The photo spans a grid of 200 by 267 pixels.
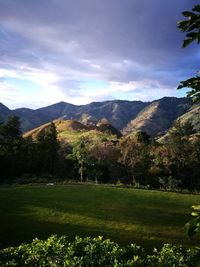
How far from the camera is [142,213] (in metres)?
30.7

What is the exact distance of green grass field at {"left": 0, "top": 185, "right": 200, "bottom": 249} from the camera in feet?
77.5

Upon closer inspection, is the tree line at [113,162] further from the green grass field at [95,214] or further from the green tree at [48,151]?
the green grass field at [95,214]

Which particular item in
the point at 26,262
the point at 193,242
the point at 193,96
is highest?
the point at 193,96

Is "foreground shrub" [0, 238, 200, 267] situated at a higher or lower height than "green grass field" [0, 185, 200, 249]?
higher

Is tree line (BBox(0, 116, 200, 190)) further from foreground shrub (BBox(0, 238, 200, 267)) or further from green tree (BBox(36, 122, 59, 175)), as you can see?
foreground shrub (BBox(0, 238, 200, 267))

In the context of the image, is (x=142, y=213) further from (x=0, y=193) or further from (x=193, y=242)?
(x=0, y=193)

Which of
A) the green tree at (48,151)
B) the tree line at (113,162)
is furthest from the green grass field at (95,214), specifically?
the green tree at (48,151)

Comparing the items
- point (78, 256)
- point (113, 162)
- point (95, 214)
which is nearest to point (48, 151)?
point (113, 162)

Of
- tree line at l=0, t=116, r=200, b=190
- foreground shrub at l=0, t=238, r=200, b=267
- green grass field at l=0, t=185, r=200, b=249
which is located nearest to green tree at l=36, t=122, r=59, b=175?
tree line at l=0, t=116, r=200, b=190

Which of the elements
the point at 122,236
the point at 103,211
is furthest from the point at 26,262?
the point at 103,211

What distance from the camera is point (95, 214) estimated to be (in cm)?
2881

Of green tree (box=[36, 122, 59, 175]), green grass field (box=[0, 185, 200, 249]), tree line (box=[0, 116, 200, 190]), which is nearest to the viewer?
green grass field (box=[0, 185, 200, 249])

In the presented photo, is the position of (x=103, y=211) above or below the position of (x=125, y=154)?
below

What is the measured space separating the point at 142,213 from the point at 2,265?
2195 cm
